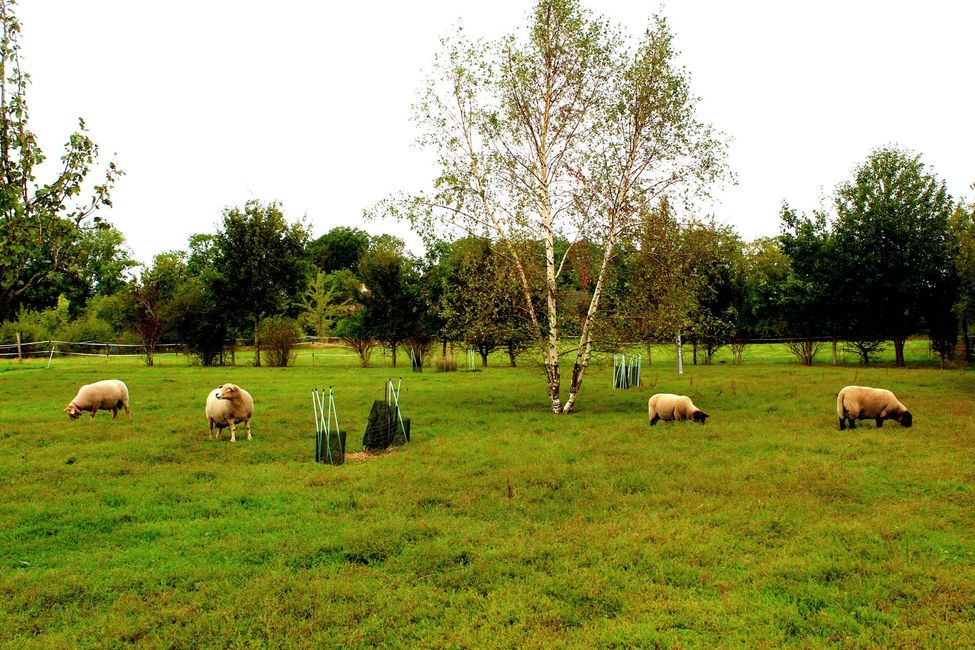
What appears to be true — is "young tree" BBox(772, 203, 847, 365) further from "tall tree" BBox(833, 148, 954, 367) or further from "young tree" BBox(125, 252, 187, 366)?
"young tree" BBox(125, 252, 187, 366)

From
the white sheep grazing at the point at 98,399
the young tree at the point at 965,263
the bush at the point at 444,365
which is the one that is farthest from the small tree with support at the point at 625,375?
the white sheep grazing at the point at 98,399

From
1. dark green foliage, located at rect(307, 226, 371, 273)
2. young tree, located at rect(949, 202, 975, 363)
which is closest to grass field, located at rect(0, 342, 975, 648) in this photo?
young tree, located at rect(949, 202, 975, 363)

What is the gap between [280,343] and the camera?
38.2m

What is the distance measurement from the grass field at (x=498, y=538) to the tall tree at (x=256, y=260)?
2541 cm

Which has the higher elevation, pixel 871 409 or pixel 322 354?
pixel 322 354

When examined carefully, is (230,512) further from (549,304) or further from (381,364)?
(381,364)

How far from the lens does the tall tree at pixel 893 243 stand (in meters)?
31.6

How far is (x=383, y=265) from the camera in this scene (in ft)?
124

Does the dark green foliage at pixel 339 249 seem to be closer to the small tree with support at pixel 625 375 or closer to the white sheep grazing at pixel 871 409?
the small tree with support at pixel 625 375

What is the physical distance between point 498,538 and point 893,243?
107ft

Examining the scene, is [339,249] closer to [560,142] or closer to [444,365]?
[444,365]

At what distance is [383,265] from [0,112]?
29.6 metres

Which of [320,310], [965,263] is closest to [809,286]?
[965,263]

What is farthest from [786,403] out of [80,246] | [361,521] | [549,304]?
[80,246]
